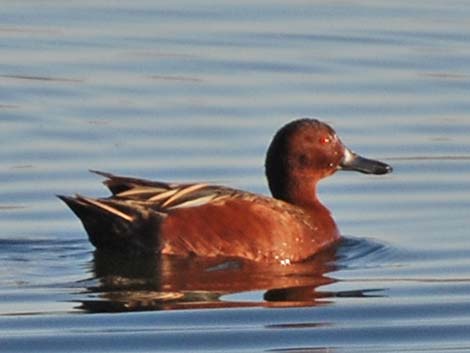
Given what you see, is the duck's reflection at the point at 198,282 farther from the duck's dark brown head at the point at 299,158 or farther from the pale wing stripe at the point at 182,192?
the duck's dark brown head at the point at 299,158

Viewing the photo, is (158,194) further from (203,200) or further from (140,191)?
(203,200)

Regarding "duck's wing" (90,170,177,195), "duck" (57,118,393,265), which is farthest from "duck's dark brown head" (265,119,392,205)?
"duck's wing" (90,170,177,195)

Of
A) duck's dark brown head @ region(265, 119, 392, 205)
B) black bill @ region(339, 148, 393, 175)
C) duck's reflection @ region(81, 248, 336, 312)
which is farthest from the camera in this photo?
black bill @ region(339, 148, 393, 175)

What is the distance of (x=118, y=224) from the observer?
11.7 meters

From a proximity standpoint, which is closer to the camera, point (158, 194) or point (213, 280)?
point (213, 280)

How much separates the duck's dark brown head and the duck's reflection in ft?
2.00

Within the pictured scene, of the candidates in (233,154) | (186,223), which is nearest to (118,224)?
(186,223)

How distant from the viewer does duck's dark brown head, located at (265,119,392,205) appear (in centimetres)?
1233

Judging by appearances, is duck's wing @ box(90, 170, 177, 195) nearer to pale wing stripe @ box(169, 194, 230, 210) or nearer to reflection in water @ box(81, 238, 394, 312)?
pale wing stripe @ box(169, 194, 230, 210)

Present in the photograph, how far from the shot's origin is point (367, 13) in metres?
18.7

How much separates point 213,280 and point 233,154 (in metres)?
3.01

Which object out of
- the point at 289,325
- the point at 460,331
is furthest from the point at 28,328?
the point at 460,331

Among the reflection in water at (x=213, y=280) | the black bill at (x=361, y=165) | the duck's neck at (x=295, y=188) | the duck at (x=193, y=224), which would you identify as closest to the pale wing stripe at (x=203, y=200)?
the duck at (x=193, y=224)

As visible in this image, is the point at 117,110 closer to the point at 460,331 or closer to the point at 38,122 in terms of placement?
the point at 38,122
